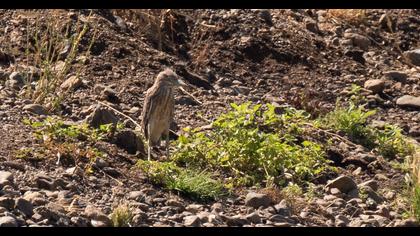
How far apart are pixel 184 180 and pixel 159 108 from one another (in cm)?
165

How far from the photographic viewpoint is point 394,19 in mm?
15133

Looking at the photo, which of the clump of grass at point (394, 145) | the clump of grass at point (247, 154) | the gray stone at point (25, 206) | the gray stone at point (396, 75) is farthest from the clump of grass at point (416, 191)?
the gray stone at point (396, 75)

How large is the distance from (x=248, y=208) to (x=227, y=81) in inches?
141

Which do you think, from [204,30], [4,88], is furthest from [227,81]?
[4,88]

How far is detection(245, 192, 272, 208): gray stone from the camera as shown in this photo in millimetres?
9695

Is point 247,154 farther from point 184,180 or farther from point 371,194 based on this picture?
point 371,194

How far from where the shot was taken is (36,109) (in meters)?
11.0

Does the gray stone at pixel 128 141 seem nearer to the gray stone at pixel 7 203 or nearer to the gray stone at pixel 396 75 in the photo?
the gray stone at pixel 7 203

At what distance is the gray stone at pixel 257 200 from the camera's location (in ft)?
31.8

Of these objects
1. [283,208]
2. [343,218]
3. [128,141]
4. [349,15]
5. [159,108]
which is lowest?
[343,218]

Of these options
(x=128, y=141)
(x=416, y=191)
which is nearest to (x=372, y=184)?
(x=416, y=191)

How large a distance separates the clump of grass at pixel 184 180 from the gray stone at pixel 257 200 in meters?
0.29

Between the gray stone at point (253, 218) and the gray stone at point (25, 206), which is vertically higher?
the gray stone at point (25, 206)

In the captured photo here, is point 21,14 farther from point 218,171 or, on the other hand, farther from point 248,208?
point 248,208
